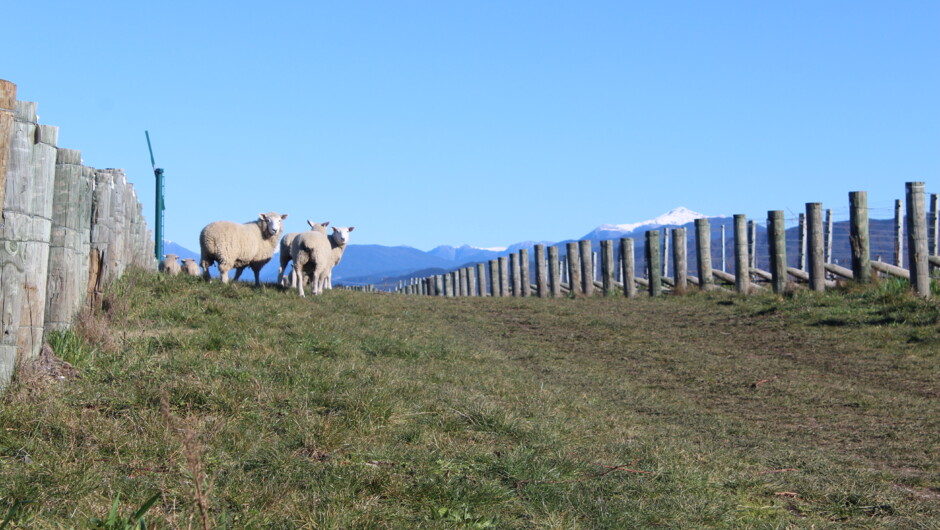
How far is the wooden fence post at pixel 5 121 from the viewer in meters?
6.25

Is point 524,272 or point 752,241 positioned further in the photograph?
point 524,272

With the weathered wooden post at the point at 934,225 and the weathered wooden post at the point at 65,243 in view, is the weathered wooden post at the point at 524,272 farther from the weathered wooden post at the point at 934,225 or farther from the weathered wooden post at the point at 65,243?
the weathered wooden post at the point at 65,243

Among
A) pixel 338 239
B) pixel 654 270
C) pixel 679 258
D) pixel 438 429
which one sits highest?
pixel 338 239

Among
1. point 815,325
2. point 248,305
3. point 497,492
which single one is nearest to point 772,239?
point 815,325

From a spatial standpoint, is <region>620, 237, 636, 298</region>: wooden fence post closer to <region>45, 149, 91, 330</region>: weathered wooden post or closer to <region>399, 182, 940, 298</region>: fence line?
<region>399, 182, 940, 298</region>: fence line

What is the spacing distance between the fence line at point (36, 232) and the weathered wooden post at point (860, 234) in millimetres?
11550

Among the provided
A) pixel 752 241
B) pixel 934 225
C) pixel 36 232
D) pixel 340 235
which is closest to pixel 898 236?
pixel 934 225

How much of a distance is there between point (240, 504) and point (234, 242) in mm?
11468

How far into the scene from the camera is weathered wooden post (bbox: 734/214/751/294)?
1809cm

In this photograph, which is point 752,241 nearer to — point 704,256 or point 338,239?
point 704,256

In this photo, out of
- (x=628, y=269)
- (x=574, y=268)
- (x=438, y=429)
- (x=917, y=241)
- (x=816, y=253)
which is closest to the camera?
(x=438, y=429)

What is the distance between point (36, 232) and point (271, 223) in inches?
367

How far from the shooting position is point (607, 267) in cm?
2309

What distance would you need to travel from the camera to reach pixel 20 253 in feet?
21.4
